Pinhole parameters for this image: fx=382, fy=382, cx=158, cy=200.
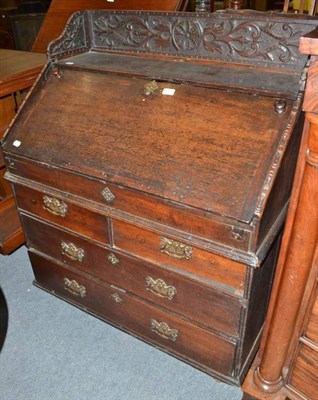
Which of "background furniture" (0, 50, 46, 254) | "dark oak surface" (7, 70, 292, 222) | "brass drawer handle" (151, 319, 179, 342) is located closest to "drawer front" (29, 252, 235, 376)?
"brass drawer handle" (151, 319, 179, 342)

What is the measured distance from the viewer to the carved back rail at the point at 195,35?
5.19ft

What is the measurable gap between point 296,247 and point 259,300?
468 mm

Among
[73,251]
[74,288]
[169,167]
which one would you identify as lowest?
[74,288]

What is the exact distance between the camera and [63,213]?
1.77m

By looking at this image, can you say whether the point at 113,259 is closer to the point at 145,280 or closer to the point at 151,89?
the point at 145,280

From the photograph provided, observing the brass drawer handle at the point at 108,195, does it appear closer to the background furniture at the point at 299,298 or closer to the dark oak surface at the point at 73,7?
the background furniture at the point at 299,298

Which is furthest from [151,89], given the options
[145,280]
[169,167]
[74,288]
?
[74,288]

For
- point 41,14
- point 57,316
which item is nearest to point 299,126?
point 57,316

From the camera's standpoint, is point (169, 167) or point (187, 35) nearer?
point (169, 167)

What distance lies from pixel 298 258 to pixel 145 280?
70 centimetres

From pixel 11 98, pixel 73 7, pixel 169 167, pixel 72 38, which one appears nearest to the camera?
pixel 169 167

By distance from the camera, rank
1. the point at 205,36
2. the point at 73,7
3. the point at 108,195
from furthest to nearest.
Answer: the point at 73,7, the point at 205,36, the point at 108,195

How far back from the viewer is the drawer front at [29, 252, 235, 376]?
166 centimetres

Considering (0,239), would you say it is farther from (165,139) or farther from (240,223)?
(240,223)
